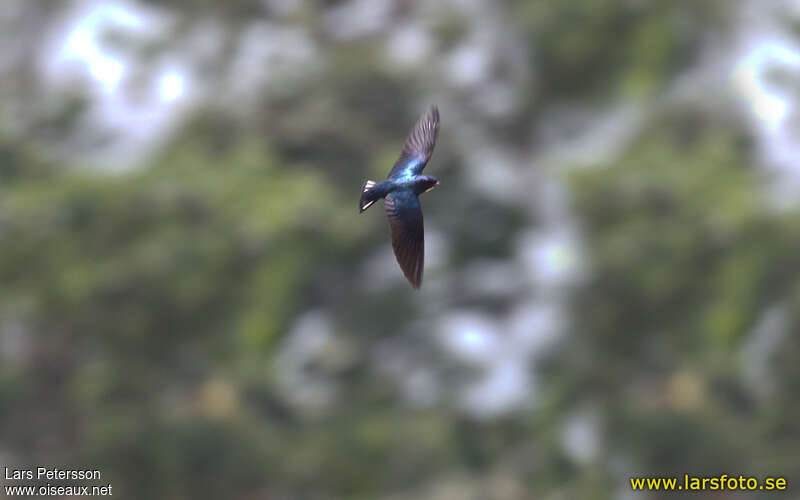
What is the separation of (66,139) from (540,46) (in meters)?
5.34

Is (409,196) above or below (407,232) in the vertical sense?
above

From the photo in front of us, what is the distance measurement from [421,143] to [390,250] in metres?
8.71

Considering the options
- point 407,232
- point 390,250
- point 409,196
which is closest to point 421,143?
point 409,196

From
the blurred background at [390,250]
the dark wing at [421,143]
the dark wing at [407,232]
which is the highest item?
the blurred background at [390,250]

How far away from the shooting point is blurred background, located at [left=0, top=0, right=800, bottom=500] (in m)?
14.8

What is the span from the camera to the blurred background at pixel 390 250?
14.8 metres

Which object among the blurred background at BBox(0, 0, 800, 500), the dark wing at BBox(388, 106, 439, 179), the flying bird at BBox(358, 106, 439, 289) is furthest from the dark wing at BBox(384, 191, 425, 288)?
the blurred background at BBox(0, 0, 800, 500)

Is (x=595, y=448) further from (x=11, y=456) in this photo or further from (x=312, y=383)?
(x=11, y=456)

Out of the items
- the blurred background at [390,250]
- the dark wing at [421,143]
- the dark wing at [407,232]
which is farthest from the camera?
the blurred background at [390,250]

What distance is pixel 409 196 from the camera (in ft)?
23.1

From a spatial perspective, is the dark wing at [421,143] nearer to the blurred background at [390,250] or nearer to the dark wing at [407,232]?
the dark wing at [407,232]

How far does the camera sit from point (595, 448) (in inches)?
576

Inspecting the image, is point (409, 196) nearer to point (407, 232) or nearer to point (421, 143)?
point (407, 232)

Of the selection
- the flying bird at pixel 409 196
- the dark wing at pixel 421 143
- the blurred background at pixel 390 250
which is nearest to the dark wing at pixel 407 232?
the flying bird at pixel 409 196
